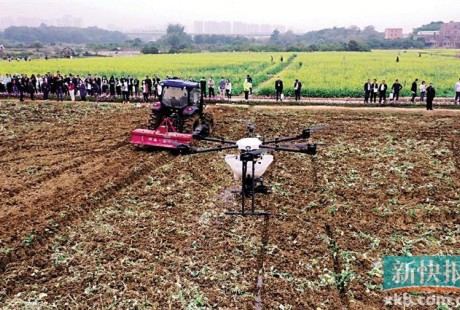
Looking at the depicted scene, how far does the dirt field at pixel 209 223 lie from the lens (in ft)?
23.4

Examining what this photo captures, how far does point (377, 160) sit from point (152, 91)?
1553cm

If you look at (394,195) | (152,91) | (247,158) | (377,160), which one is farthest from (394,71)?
(247,158)

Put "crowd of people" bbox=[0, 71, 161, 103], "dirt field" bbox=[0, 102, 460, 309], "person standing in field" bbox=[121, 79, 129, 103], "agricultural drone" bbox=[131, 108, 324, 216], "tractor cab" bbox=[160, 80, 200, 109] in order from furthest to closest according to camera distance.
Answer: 1. "crowd of people" bbox=[0, 71, 161, 103]
2. "person standing in field" bbox=[121, 79, 129, 103]
3. "tractor cab" bbox=[160, 80, 200, 109]
4. "agricultural drone" bbox=[131, 108, 324, 216]
5. "dirt field" bbox=[0, 102, 460, 309]

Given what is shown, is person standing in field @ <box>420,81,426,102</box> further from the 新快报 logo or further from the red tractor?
the 新快报 logo

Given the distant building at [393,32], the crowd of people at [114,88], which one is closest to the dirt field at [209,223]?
the crowd of people at [114,88]

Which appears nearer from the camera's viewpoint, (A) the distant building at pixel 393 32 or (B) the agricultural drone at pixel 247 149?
(B) the agricultural drone at pixel 247 149

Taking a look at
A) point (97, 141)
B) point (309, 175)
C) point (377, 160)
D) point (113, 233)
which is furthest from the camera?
point (97, 141)

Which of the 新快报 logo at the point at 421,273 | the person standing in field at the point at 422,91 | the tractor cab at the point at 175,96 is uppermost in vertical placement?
the tractor cab at the point at 175,96

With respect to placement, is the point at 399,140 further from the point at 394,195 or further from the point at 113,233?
the point at 113,233

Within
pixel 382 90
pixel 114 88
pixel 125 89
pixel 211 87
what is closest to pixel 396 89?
pixel 382 90

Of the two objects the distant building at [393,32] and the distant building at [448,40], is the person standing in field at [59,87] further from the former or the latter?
the distant building at [393,32]

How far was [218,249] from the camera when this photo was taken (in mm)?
8391

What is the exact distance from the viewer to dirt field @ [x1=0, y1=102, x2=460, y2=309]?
281 inches

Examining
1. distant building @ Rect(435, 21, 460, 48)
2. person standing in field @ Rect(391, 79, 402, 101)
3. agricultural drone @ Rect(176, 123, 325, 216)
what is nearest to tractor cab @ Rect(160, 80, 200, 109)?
agricultural drone @ Rect(176, 123, 325, 216)
